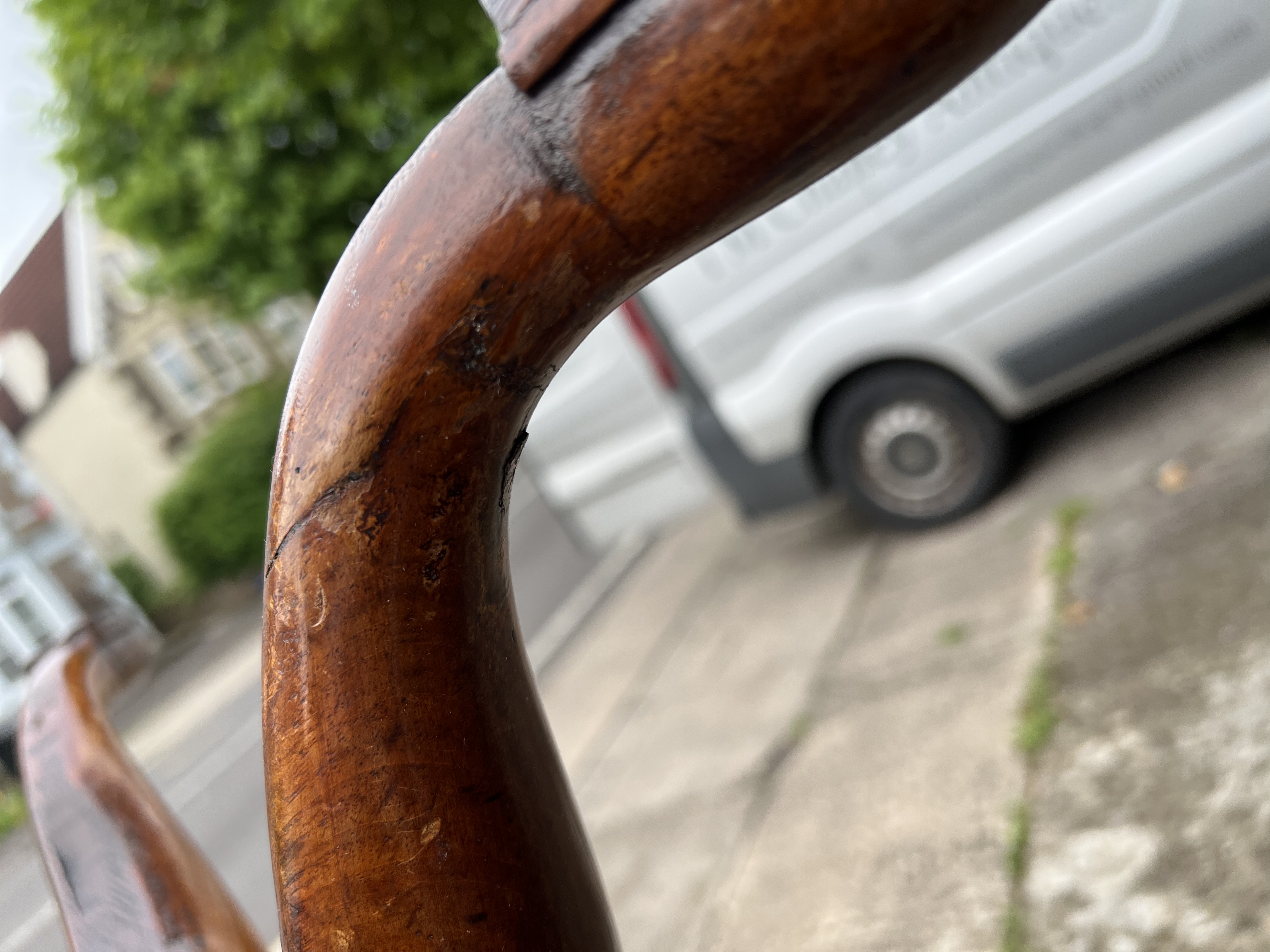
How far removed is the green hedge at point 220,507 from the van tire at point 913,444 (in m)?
20.3

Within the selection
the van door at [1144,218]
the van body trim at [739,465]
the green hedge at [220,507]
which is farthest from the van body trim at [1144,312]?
the green hedge at [220,507]

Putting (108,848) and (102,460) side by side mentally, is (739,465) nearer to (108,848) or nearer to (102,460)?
(108,848)

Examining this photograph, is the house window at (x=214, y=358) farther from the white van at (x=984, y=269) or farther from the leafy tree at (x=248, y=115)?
the white van at (x=984, y=269)

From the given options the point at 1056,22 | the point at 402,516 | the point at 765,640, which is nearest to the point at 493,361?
the point at 402,516

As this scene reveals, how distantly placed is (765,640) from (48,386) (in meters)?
26.5

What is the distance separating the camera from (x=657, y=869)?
326cm

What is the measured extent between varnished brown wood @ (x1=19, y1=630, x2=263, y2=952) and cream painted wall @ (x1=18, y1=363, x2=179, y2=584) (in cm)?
2640

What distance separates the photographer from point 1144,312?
3.94 m

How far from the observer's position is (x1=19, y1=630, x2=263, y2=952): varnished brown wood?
2.24 ft

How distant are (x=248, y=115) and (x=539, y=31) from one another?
748 centimetres

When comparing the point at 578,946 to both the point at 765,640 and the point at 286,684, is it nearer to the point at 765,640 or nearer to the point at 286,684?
the point at 286,684

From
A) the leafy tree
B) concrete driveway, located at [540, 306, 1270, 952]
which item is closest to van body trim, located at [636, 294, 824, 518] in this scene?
concrete driveway, located at [540, 306, 1270, 952]

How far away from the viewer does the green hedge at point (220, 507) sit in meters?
22.9

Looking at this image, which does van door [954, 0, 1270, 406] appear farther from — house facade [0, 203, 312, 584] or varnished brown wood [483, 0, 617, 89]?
house facade [0, 203, 312, 584]
